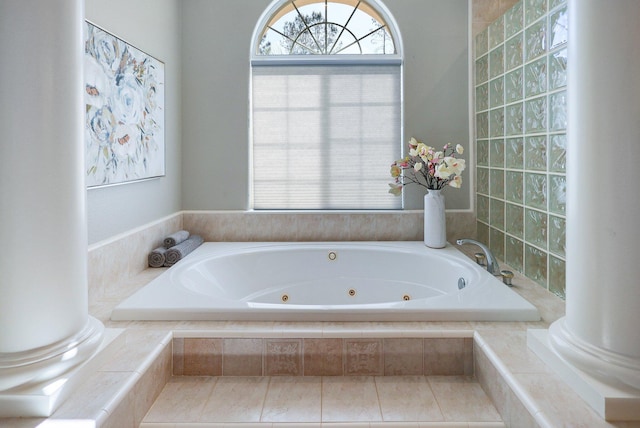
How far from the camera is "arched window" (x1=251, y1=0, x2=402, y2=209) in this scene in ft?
11.9

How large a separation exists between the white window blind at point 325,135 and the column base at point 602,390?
226 cm

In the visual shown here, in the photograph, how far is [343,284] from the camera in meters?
3.28

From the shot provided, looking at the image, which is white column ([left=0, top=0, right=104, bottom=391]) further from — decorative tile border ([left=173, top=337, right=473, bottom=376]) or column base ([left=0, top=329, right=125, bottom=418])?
decorative tile border ([left=173, top=337, right=473, bottom=376])

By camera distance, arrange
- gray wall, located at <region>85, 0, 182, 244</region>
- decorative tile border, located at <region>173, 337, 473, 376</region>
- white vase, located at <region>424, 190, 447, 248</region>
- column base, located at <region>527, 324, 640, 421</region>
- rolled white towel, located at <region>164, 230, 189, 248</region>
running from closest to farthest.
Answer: column base, located at <region>527, 324, 640, 421</region>
decorative tile border, located at <region>173, 337, 473, 376</region>
gray wall, located at <region>85, 0, 182, 244</region>
rolled white towel, located at <region>164, 230, 189, 248</region>
white vase, located at <region>424, 190, 447, 248</region>

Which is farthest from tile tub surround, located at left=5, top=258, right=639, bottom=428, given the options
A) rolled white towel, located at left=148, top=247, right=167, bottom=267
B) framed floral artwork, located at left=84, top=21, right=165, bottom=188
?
framed floral artwork, located at left=84, top=21, right=165, bottom=188

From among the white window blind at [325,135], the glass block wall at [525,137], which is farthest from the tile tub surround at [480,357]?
the white window blind at [325,135]

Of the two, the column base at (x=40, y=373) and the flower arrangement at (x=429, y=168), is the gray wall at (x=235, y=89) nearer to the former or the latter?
the flower arrangement at (x=429, y=168)

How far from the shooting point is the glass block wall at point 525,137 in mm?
2361

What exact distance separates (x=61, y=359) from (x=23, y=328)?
0.14 m

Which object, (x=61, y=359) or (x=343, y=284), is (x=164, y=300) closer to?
(x=61, y=359)

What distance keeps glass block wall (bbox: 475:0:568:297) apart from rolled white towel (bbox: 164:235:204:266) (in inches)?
75.9

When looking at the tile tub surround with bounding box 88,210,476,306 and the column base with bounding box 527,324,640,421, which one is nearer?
the column base with bounding box 527,324,640,421

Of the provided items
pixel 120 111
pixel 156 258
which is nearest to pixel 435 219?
pixel 156 258

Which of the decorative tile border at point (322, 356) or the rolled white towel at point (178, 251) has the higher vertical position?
the rolled white towel at point (178, 251)
